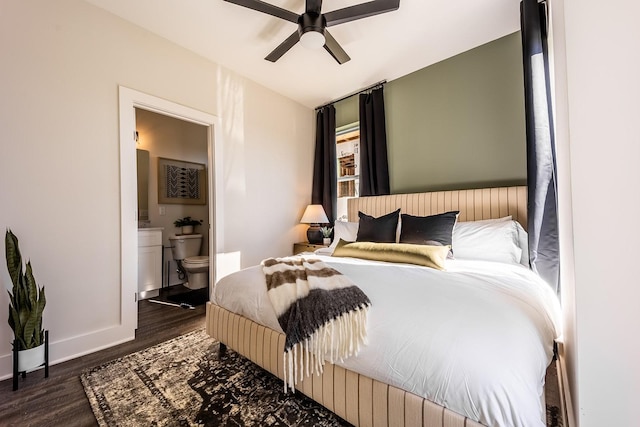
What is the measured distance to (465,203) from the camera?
8.29 feet

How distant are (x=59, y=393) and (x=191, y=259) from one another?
202cm

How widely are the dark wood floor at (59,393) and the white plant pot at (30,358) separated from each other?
0.11m

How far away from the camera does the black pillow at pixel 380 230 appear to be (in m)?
2.34

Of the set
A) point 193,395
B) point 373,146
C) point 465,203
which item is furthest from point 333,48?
point 193,395

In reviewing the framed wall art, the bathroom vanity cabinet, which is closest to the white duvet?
the bathroom vanity cabinet

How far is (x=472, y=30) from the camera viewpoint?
93.4 inches

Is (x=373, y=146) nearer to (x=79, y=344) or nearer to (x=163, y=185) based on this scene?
(x=163, y=185)

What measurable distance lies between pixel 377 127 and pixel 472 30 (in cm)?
127

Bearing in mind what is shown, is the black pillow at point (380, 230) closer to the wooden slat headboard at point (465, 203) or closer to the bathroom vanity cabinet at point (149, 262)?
the wooden slat headboard at point (465, 203)

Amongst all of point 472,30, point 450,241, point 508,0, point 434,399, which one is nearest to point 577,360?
point 434,399

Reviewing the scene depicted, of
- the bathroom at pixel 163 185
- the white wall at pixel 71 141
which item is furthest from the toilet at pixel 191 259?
the white wall at pixel 71 141

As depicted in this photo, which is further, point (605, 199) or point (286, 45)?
point (286, 45)

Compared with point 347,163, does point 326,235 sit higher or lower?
lower

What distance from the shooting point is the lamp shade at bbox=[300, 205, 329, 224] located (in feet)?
12.0
